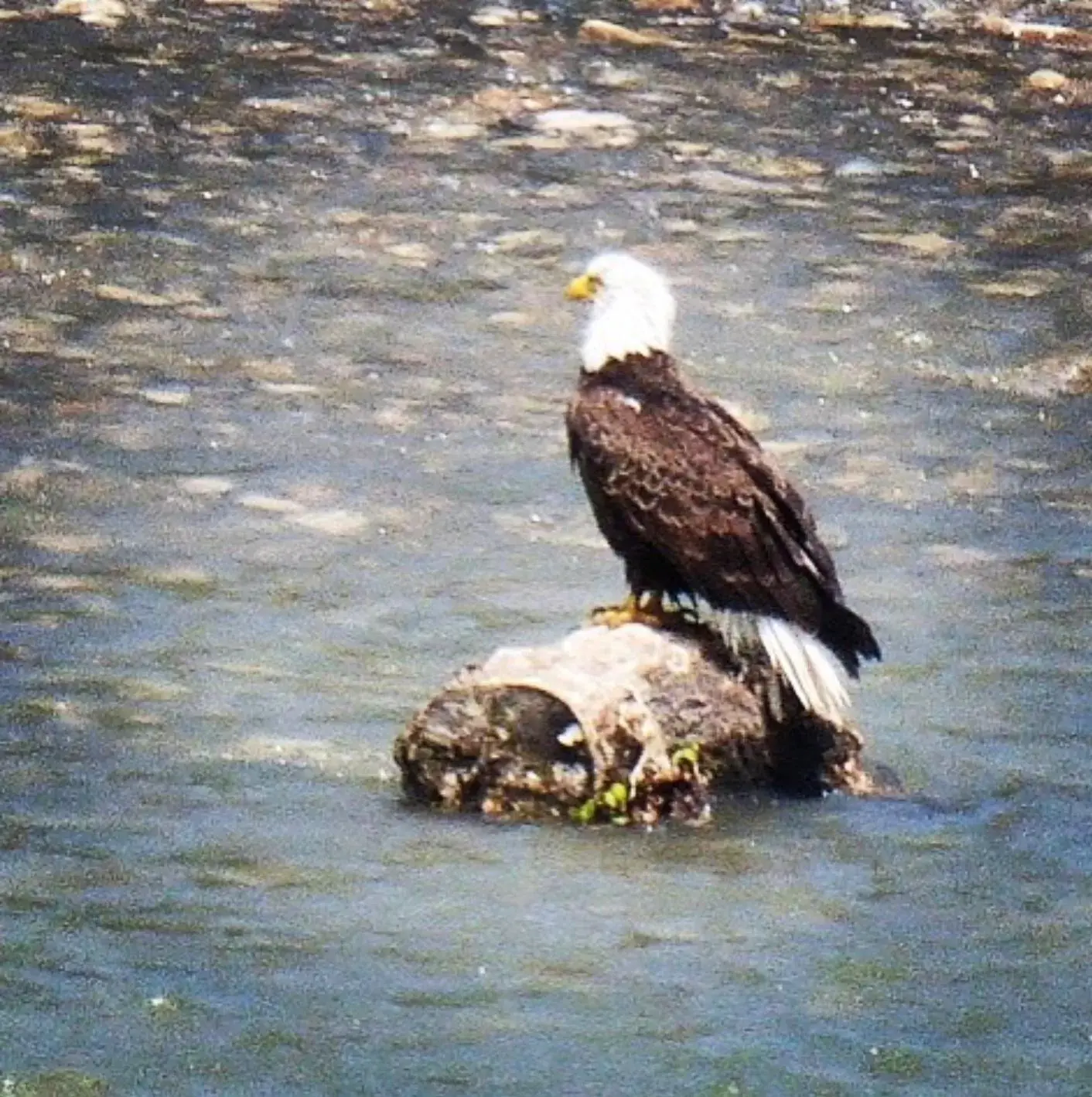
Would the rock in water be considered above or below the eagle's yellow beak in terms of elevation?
below

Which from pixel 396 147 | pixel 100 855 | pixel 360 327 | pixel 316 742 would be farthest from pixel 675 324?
pixel 100 855

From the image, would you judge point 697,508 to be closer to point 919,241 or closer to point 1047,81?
point 919,241

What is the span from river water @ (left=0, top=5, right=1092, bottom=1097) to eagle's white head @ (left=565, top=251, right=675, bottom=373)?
2.55 ft

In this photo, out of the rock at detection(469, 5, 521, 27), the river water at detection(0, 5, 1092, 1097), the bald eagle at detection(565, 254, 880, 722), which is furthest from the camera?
the rock at detection(469, 5, 521, 27)

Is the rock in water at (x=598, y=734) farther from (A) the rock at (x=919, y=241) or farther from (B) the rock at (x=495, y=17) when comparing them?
(B) the rock at (x=495, y=17)

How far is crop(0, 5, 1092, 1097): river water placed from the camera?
6375mm

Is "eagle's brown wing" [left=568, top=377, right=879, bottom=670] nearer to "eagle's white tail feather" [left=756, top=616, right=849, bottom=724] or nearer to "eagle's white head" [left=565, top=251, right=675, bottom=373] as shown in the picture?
"eagle's white tail feather" [left=756, top=616, right=849, bottom=724]

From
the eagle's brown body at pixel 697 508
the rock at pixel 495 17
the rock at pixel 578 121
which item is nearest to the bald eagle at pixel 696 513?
the eagle's brown body at pixel 697 508

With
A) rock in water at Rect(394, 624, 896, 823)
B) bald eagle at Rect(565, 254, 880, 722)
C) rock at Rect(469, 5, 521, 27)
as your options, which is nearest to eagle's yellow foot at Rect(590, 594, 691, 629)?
bald eagle at Rect(565, 254, 880, 722)

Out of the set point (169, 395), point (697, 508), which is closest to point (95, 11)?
→ point (169, 395)

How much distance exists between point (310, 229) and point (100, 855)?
6.29m

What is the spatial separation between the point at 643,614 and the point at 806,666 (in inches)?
18.7

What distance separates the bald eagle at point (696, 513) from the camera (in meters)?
7.77

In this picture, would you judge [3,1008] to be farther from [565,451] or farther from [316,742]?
[565,451]
